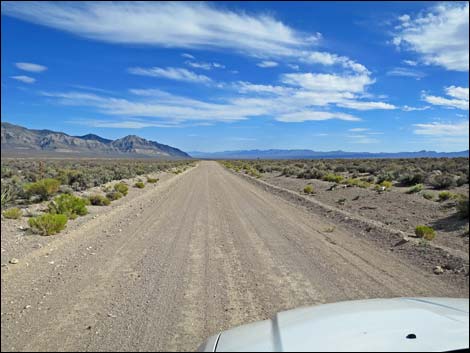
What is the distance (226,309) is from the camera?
6176mm

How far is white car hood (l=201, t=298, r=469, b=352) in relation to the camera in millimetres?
2789

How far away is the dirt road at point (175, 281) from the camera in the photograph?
5379 millimetres

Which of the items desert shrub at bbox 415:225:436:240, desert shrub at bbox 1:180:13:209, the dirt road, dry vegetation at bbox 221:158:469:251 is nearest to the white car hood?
the dirt road

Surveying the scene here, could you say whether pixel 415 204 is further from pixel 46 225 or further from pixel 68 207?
pixel 46 225

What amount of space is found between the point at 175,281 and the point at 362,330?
4.99m

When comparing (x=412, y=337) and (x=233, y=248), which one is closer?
(x=412, y=337)

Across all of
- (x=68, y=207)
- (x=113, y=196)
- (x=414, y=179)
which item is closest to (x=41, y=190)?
(x=113, y=196)

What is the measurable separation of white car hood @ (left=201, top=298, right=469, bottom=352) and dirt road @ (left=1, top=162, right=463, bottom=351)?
1.89 m

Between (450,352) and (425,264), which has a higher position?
(450,352)

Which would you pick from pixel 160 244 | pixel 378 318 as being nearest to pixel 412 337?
pixel 378 318

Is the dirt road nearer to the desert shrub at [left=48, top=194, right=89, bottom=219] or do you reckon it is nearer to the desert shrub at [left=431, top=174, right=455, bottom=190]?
the desert shrub at [left=48, top=194, right=89, bottom=219]

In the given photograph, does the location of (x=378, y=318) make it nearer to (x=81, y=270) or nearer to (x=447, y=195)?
(x=81, y=270)

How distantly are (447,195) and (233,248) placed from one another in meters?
12.5

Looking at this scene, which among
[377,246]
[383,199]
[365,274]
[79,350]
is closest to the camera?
[79,350]
